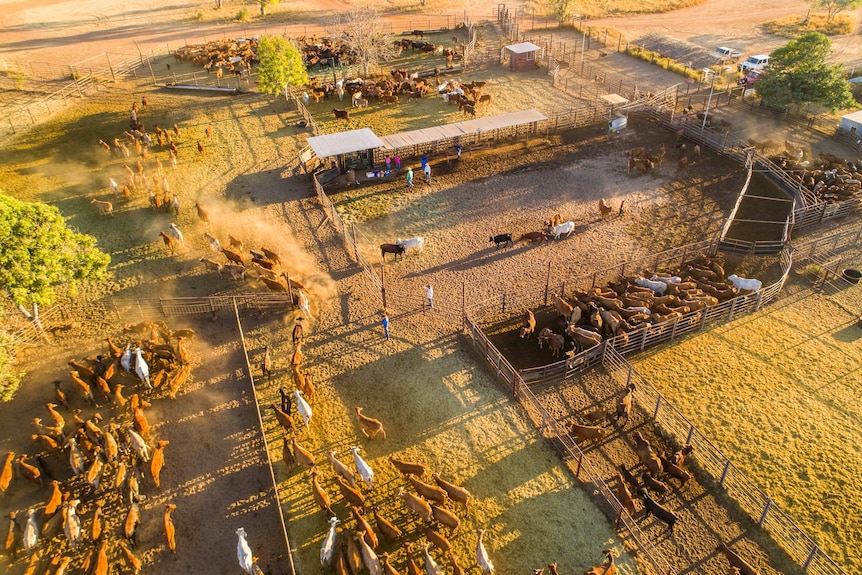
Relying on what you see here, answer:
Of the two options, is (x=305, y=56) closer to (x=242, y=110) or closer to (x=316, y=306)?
(x=242, y=110)

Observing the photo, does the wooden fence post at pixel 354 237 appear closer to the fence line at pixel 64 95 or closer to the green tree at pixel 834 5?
the fence line at pixel 64 95

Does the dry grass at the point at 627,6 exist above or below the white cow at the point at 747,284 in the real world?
above

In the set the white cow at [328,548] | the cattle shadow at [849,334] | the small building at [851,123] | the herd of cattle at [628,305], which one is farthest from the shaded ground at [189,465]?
the small building at [851,123]

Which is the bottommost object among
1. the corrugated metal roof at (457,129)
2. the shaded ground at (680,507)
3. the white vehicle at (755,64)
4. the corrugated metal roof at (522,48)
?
the shaded ground at (680,507)

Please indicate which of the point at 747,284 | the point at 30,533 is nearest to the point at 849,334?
the point at 747,284

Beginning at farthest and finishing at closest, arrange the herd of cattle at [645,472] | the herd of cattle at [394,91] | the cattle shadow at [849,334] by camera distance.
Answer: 1. the herd of cattle at [394,91]
2. the cattle shadow at [849,334]
3. the herd of cattle at [645,472]

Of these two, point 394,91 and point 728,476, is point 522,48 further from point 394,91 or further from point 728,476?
point 728,476
